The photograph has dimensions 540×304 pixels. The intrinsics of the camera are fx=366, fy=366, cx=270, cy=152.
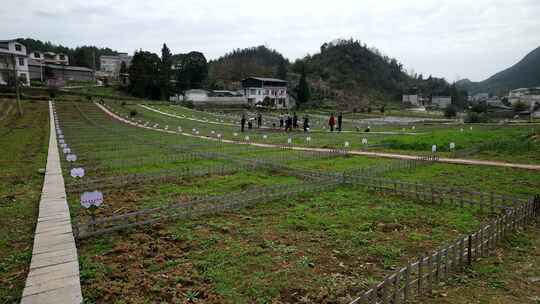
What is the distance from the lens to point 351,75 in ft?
430

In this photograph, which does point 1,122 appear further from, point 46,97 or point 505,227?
point 505,227

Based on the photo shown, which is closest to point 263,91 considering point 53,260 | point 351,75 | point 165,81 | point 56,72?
point 165,81

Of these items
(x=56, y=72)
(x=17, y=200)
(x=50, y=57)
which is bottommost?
(x=17, y=200)

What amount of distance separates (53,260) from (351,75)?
131 metres

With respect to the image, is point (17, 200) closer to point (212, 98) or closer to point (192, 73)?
point (212, 98)

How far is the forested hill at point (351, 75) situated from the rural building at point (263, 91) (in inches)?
681

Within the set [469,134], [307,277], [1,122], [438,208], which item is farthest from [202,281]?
[1,122]

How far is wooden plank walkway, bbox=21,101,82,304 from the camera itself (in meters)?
6.42

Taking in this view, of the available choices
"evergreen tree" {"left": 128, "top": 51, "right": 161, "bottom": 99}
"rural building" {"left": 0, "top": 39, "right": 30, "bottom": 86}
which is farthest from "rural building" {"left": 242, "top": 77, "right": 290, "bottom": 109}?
"rural building" {"left": 0, "top": 39, "right": 30, "bottom": 86}

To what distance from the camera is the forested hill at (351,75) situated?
11675 centimetres

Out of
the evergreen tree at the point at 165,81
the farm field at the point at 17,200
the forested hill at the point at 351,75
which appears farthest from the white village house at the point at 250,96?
the farm field at the point at 17,200

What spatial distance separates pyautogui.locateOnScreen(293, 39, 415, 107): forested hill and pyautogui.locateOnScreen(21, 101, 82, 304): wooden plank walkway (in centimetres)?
10054

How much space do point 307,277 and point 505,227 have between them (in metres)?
5.52

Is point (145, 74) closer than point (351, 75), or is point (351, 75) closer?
point (145, 74)
